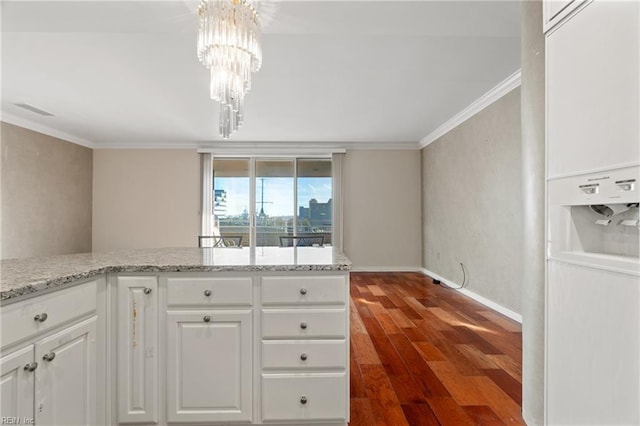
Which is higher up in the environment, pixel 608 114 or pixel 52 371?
pixel 608 114

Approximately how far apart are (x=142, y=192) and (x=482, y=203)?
594 centimetres

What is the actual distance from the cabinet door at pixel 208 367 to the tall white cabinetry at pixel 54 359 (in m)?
0.32

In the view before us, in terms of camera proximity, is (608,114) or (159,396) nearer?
(608,114)

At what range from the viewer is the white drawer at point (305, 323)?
1.53 meters

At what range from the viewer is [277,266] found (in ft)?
4.99

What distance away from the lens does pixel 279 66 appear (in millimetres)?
2949

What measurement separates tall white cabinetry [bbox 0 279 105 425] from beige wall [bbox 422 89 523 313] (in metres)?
3.52

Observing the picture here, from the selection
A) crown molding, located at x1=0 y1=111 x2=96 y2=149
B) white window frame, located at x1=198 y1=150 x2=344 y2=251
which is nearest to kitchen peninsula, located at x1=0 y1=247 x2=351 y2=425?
crown molding, located at x1=0 y1=111 x2=96 y2=149

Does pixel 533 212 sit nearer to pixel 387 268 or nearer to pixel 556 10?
pixel 556 10

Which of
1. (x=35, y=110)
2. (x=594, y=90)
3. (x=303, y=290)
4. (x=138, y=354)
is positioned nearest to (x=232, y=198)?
(x=35, y=110)

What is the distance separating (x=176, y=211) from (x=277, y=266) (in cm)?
523

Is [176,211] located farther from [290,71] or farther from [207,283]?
[207,283]

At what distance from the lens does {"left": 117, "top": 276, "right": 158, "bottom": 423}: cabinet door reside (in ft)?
4.90

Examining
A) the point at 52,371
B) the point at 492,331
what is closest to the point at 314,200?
the point at 492,331
